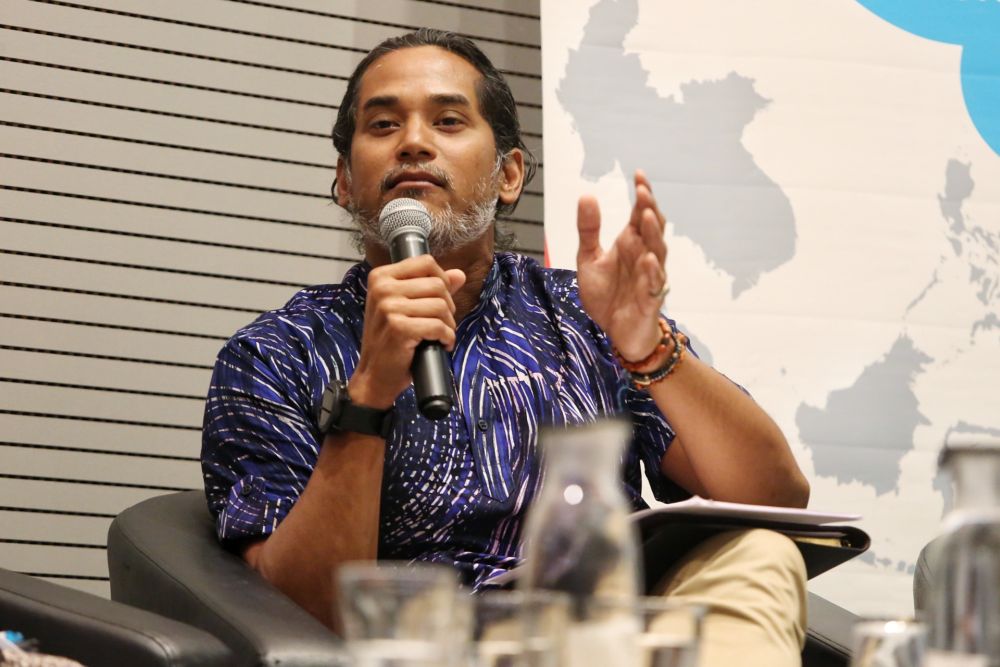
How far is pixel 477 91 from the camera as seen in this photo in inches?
92.4

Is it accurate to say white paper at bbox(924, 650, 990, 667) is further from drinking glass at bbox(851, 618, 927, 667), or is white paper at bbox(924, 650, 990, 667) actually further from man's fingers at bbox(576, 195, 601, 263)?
man's fingers at bbox(576, 195, 601, 263)

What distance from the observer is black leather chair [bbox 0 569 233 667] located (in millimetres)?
1398

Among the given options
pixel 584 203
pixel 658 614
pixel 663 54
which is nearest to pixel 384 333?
pixel 584 203

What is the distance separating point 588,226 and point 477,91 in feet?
2.12

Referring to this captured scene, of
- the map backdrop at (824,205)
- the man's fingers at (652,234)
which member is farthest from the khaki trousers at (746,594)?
the map backdrop at (824,205)

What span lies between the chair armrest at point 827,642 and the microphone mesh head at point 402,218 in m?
0.79

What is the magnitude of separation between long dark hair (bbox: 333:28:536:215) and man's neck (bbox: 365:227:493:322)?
22 centimetres

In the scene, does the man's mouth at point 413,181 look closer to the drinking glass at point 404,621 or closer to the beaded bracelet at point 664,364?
the beaded bracelet at point 664,364

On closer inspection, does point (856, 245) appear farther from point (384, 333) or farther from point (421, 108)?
point (384, 333)

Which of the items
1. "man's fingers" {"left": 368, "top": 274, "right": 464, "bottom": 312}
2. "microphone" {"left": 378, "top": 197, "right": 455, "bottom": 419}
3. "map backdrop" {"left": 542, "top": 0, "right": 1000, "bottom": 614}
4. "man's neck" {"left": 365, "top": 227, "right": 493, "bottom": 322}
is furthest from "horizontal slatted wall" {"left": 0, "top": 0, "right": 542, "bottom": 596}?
"man's fingers" {"left": 368, "top": 274, "right": 464, "bottom": 312}

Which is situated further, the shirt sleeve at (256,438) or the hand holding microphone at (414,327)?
the shirt sleeve at (256,438)

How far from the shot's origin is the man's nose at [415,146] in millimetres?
2170

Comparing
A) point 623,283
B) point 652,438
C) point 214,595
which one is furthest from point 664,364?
point 214,595

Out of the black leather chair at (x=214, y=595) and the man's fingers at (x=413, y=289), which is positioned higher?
the man's fingers at (x=413, y=289)
